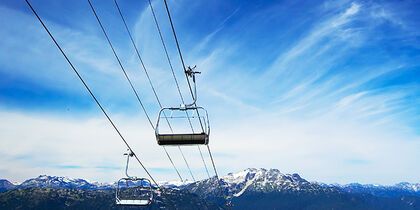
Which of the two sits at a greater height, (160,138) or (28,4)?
(28,4)

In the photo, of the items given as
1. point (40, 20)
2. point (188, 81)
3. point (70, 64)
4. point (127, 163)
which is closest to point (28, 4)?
point (40, 20)

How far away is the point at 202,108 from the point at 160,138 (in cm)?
260

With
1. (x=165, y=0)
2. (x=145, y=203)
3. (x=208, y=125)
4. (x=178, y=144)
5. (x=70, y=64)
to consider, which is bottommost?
(x=145, y=203)

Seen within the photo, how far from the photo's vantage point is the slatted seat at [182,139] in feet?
46.4

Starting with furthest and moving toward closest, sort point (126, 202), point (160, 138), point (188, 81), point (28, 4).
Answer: point (126, 202) → point (160, 138) → point (188, 81) → point (28, 4)

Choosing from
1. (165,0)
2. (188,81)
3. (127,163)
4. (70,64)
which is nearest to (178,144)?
(188,81)

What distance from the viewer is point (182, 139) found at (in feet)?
46.6

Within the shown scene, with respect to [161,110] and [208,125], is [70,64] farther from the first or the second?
[208,125]

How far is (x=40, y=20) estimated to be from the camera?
8.29 meters

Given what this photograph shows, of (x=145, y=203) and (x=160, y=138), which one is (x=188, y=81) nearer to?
(x=160, y=138)

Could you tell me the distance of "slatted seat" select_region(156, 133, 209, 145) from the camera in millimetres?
14148

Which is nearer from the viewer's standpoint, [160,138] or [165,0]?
[165,0]

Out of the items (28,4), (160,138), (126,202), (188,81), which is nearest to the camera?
(28,4)

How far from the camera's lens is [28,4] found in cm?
766
